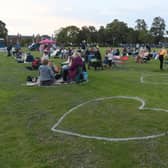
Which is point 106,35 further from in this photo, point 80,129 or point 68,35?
point 80,129

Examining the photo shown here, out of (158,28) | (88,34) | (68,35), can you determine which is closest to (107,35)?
(88,34)

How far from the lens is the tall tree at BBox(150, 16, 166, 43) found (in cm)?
12669

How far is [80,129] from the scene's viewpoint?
7.84m

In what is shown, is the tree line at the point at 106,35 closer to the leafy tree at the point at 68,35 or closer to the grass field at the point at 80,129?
the leafy tree at the point at 68,35

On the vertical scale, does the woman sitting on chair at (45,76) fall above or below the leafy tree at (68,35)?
below

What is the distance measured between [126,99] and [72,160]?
553cm

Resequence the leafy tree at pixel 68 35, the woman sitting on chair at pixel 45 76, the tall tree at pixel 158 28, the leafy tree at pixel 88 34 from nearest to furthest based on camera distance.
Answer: the woman sitting on chair at pixel 45 76 < the leafy tree at pixel 68 35 < the leafy tree at pixel 88 34 < the tall tree at pixel 158 28

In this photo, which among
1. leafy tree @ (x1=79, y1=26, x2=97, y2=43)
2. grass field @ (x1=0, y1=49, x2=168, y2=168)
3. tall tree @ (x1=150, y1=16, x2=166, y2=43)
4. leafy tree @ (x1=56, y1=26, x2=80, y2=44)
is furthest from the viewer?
tall tree @ (x1=150, y1=16, x2=166, y2=43)

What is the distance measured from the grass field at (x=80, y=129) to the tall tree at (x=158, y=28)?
117158 millimetres

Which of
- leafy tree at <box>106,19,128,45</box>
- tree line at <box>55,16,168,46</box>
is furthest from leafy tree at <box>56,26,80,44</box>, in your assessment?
leafy tree at <box>106,19,128,45</box>

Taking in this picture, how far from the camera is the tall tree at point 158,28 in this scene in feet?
416

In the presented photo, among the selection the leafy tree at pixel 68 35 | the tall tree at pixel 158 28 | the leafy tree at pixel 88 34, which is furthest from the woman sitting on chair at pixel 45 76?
the tall tree at pixel 158 28

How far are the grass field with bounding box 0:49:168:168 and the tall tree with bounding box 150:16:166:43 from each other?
117 metres

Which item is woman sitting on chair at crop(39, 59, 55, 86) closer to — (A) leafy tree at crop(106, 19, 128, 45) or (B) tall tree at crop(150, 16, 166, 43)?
(A) leafy tree at crop(106, 19, 128, 45)
